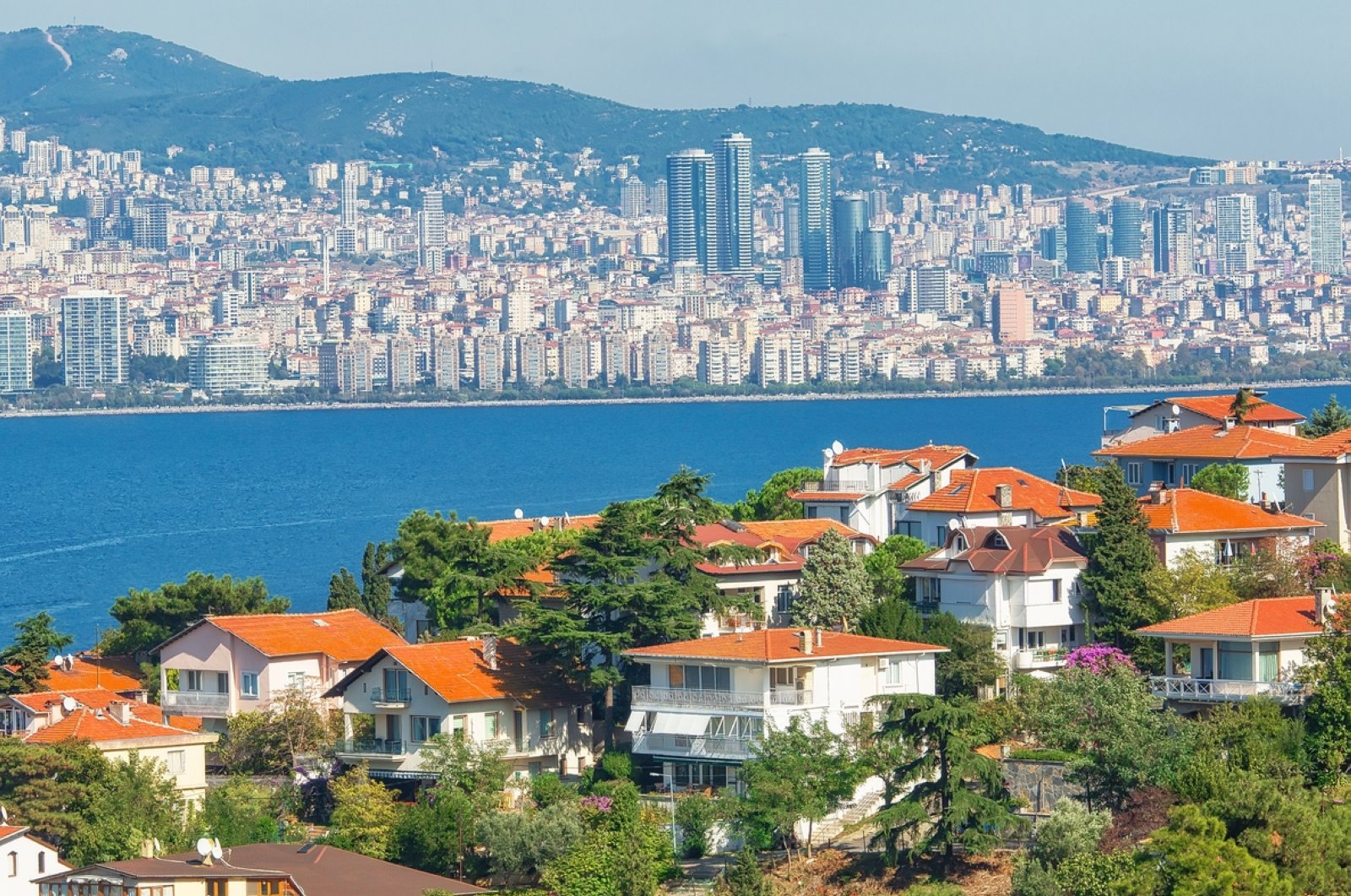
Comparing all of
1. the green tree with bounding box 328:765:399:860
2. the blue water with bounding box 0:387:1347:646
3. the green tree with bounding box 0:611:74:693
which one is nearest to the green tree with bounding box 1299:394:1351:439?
the green tree with bounding box 328:765:399:860

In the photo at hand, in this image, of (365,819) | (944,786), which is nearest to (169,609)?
(365,819)

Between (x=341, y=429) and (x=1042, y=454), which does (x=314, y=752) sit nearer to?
(x=1042, y=454)

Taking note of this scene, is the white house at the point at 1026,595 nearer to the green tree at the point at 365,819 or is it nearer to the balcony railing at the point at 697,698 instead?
the balcony railing at the point at 697,698

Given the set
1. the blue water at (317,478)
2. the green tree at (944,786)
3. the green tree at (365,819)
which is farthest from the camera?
the blue water at (317,478)

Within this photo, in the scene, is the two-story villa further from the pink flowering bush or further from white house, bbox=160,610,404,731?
white house, bbox=160,610,404,731

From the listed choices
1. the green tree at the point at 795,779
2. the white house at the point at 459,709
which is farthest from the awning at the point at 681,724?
the white house at the point at 459,709

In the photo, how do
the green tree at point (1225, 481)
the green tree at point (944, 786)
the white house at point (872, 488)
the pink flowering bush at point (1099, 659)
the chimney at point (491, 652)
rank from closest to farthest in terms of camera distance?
the green tree at point (944, 786) < the pink flowering bush at point (1099, 659) < the chimney at point (491, 652) < the green tree at point (1225, 481) < the white house at point (872, 488)

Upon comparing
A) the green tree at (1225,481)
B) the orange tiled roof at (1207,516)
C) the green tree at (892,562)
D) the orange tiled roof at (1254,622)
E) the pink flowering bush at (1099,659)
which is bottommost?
the pink flowering bush at (1099,659)
